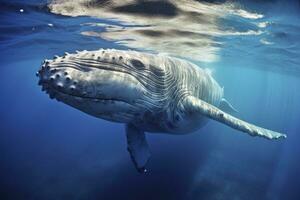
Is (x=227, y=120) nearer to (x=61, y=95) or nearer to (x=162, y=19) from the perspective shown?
(x=61, y=95)

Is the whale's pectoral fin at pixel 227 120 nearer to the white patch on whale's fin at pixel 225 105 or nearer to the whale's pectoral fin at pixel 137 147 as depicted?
the whale's pectoral fin at pixel 137 147

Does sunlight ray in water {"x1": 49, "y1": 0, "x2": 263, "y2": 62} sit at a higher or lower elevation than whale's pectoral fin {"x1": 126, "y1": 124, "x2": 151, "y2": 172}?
higher

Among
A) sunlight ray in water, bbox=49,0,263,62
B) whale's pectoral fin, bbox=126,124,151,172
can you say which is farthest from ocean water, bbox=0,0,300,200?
whale's pectoral fin, bbox=126,124,151,172

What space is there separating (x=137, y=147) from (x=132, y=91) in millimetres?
2577

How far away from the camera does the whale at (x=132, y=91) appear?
5.35 meters

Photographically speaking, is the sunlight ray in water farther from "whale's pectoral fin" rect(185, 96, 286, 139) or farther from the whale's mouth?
the whale's mouth

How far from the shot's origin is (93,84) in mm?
5453

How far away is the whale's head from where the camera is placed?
5.24 meters

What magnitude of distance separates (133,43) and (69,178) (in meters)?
11.9

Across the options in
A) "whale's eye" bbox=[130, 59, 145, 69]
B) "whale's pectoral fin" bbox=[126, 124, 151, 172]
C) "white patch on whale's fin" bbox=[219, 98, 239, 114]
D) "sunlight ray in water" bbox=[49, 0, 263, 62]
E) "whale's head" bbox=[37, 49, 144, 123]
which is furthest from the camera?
"white patch on whale's fin" bbox=[219, 98, 239, 114]

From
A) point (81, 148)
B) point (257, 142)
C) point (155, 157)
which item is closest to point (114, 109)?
point (155, 157)

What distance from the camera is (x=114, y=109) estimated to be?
5926 mm

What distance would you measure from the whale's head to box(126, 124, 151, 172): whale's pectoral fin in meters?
1.64

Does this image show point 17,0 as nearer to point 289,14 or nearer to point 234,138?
point 289,14
